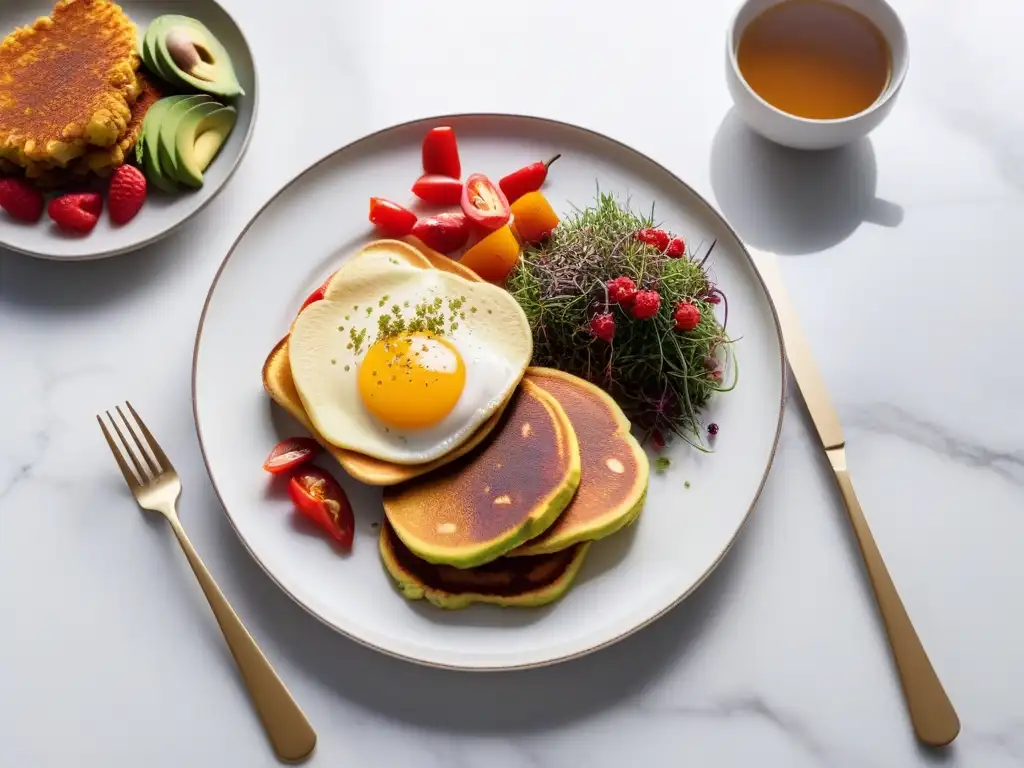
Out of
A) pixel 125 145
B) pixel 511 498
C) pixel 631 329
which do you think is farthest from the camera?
pixel 125 145

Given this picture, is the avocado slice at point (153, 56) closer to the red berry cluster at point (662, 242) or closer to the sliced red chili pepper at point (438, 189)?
the sliced red chili pepper at point (438, 189)

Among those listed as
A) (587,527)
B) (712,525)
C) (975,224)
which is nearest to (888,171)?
(975,224)

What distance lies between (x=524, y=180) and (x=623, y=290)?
618 millimetres

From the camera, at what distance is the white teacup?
3.31 metres

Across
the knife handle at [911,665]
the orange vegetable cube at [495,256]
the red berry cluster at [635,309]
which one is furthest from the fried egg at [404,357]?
the knife handle at [911,665]

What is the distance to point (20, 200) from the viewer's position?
3314 mm

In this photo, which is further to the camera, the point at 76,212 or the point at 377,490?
the point at 76,212

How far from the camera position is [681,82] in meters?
3.83

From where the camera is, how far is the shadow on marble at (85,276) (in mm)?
3428

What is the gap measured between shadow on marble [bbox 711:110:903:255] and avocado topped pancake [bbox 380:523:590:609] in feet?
4.85

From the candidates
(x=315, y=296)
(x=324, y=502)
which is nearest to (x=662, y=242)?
(x=315, y=296)

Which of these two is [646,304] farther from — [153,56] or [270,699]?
[153,56]

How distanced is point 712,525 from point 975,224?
5.58 ft

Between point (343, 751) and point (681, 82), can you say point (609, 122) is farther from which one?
point (343, 751)
